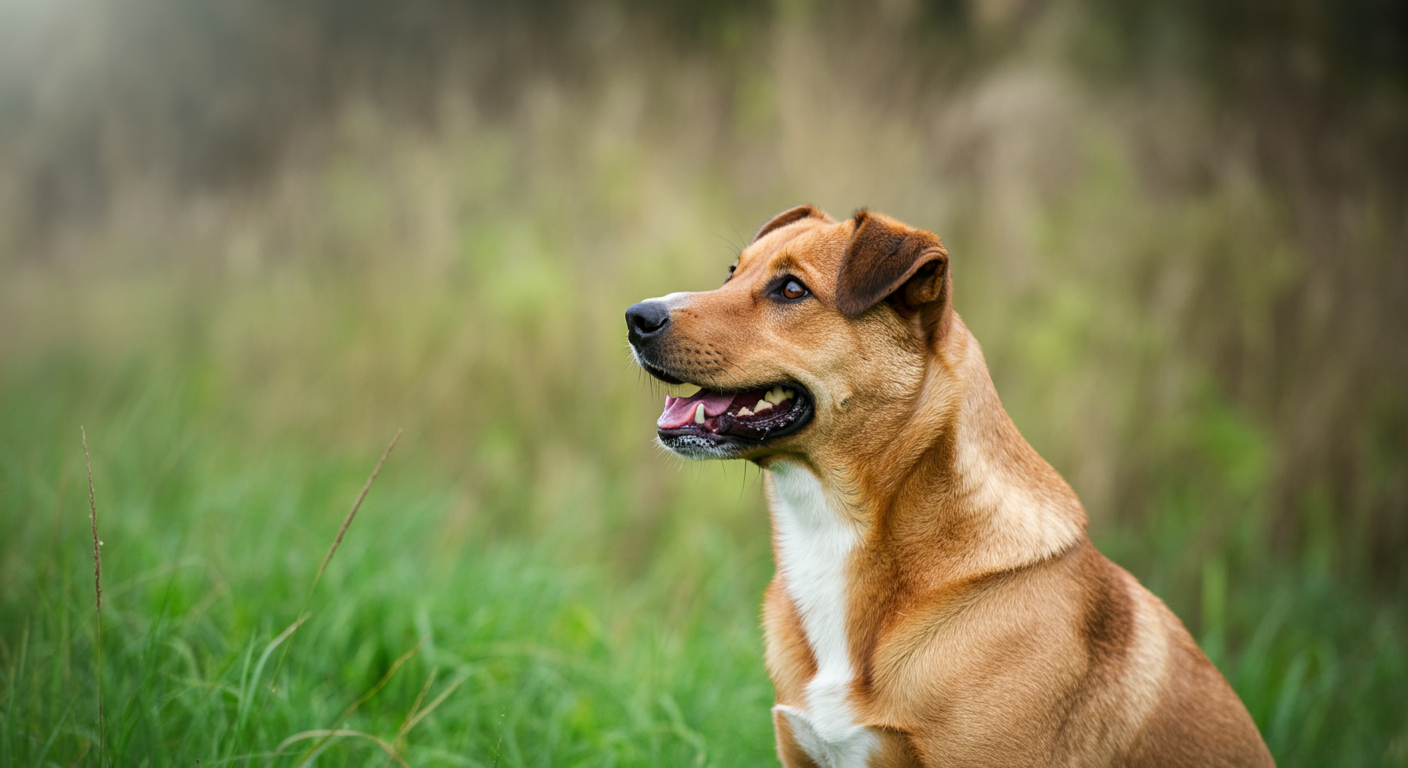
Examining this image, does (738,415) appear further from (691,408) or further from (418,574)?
(418,574)

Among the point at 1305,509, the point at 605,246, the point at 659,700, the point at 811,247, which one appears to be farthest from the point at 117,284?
the point at 1305,509

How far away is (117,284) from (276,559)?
399cm

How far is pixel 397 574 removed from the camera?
13.2ft

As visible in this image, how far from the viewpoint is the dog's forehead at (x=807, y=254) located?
2.82 m

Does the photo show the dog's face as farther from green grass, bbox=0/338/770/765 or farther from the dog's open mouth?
green grass, bbox=0/338/770/765

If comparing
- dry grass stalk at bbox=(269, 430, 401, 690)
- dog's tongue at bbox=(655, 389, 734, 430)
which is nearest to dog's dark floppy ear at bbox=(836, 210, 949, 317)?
dog's tongue at bbox=(655, 389, 734, 430)

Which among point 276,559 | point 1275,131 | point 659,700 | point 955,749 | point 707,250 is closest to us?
point 955,749

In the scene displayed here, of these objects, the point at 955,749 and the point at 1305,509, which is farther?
the point at 1305,509

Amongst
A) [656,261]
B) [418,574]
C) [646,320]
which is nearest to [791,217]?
[646,320]

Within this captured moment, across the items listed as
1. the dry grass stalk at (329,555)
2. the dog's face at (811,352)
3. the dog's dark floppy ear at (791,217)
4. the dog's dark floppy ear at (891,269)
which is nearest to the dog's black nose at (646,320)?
the dog's face at (811,352)

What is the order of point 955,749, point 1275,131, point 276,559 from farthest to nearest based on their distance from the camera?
point 1275,131 → point 276,559 → point 955,749

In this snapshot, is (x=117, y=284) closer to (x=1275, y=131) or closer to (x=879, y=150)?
(x=879, y=150)

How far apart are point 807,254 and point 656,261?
11.7 ft

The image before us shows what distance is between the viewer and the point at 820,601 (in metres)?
2.58
